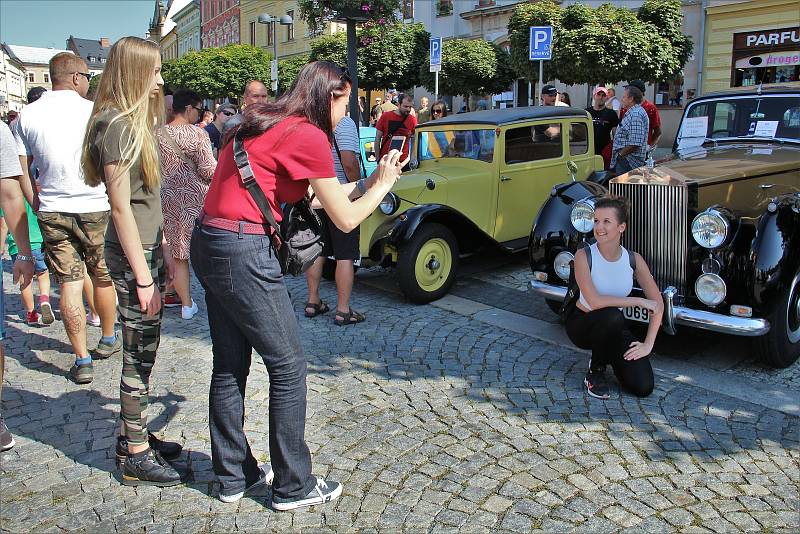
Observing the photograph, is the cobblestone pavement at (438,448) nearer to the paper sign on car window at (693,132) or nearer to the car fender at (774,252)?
the car fender at (774,252)

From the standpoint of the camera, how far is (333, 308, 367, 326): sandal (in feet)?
17.6

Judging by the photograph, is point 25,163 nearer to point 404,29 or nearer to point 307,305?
point 307,305

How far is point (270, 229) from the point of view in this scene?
2.54 m

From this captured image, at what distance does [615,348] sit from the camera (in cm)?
388

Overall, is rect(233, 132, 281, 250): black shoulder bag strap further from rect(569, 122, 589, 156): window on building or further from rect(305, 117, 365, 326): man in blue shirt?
rect(569, 122, 589, 156): window on building

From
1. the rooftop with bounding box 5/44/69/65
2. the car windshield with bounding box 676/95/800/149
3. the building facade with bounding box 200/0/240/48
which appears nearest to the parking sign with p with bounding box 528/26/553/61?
the car windshield with bounding box 676/95/800/149

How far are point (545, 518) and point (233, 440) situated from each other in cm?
132

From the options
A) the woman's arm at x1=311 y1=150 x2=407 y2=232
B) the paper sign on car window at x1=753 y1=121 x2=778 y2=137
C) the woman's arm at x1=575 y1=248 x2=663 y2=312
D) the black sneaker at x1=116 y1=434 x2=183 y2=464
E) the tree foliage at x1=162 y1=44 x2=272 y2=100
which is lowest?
the black sneaker at x1=116 y1=434 x2=183 y2=464

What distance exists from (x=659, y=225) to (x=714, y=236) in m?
0.43

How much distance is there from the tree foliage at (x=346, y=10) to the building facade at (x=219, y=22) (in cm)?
4909

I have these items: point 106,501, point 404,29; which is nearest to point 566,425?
point 106,501

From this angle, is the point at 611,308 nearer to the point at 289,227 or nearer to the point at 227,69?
the point at 289,227

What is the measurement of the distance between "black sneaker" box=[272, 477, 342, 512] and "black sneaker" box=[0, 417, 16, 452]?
60.4 inches

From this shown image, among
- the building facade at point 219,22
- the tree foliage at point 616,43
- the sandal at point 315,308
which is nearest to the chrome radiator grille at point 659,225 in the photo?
the sandal at point 315,308
